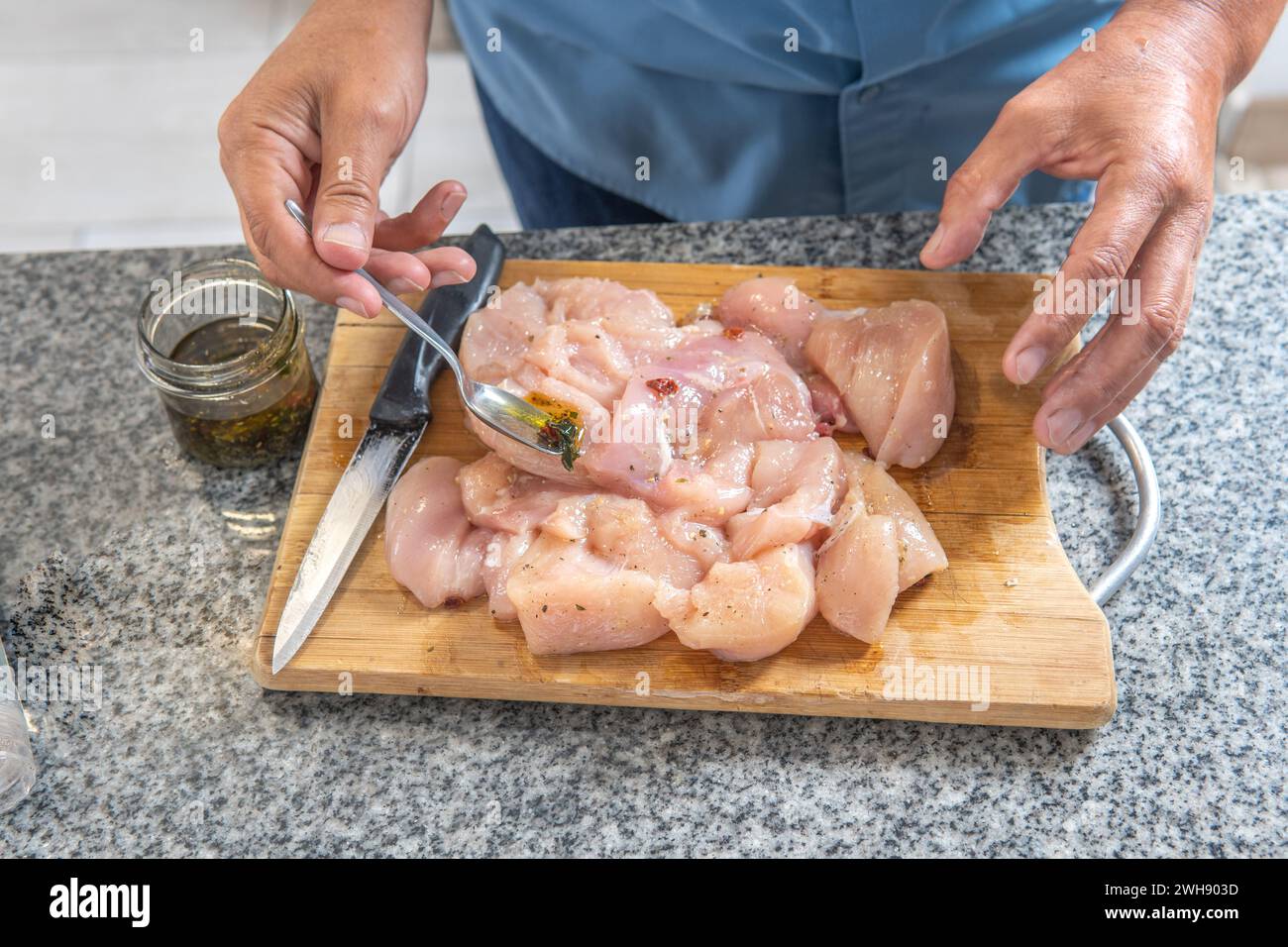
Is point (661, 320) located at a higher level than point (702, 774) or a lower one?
higher

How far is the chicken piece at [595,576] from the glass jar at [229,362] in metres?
0.53

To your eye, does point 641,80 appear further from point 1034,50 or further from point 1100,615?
point 1100,615

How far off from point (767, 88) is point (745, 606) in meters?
1.05

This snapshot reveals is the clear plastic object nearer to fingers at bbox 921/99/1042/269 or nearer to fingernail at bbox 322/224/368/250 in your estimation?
fingernail at bbox 322/224/368/250

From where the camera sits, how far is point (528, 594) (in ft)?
5.36

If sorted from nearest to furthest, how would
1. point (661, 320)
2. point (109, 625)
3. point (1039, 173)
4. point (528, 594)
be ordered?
point (528, 594) < point (109, 625) < point (661, 320) < point (1039, 173)

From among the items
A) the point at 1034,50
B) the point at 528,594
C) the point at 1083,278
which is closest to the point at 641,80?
the point at 1034,50

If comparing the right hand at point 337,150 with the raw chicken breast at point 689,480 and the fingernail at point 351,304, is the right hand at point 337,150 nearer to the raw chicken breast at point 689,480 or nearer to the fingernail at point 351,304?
the fingernail at point 351,304

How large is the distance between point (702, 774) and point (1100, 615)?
633 millimetres

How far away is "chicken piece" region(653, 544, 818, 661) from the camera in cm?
160

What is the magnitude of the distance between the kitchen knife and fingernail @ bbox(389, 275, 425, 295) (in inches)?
5.7

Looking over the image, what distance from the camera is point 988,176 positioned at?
5.72ft

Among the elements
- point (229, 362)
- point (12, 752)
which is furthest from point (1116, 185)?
point (12, 752)

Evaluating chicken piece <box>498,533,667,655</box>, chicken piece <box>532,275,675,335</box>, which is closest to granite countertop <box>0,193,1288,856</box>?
chicken piece <box>498,533,667,655</box>
